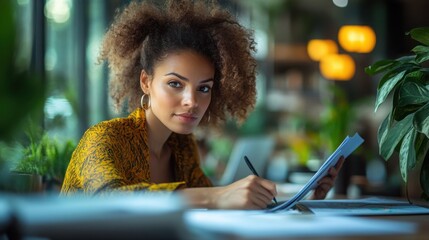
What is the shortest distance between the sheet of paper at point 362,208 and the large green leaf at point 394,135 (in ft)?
0.47

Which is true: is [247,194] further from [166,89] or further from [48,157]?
[48,157]

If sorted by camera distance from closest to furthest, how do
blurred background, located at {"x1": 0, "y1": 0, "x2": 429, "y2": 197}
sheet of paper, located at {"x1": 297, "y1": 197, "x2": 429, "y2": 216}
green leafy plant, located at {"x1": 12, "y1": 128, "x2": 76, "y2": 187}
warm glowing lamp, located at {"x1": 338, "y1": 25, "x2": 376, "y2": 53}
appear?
blurred background, located at {"x1": 0, "y1": 0, "x2": 429, "y2": 197}
sheet of paper, located at {"x1": 297, "y1": 197, "x2": 429, "y2": 216}
green leafy plant, located at {"x1": 12, "y1": 128, "x2": 76, "y2": 187}
warm glowing lamp, located at {"x1": 338, "y1": 25, "x2": 376, "y2": 53}

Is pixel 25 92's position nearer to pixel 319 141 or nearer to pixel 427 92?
pixel 427 92

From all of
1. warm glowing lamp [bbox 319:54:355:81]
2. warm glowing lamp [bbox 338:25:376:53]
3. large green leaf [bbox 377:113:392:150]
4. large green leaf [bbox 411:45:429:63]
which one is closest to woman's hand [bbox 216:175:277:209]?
large green leaf [bbox 377:113:392:150]

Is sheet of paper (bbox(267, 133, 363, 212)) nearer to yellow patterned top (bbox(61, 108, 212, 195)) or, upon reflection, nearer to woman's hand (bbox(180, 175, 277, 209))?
woman's hand (bbox(180, 175, 277, 209))

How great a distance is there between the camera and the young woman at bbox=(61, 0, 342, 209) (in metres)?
1.95

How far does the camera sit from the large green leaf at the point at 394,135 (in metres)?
2.02

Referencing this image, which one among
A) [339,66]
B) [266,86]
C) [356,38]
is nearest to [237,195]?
[356,38]

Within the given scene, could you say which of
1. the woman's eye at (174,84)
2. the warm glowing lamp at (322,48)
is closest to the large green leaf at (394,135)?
the woman's eye at (174,84)

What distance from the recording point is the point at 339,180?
4559 millimetres

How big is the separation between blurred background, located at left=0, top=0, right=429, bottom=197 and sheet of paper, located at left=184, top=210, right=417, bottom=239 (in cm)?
34

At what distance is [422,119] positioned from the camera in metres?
1.85

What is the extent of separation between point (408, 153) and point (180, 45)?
731mm

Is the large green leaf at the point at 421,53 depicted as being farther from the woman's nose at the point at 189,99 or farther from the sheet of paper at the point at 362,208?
the woman's nose at the point at 189,99
